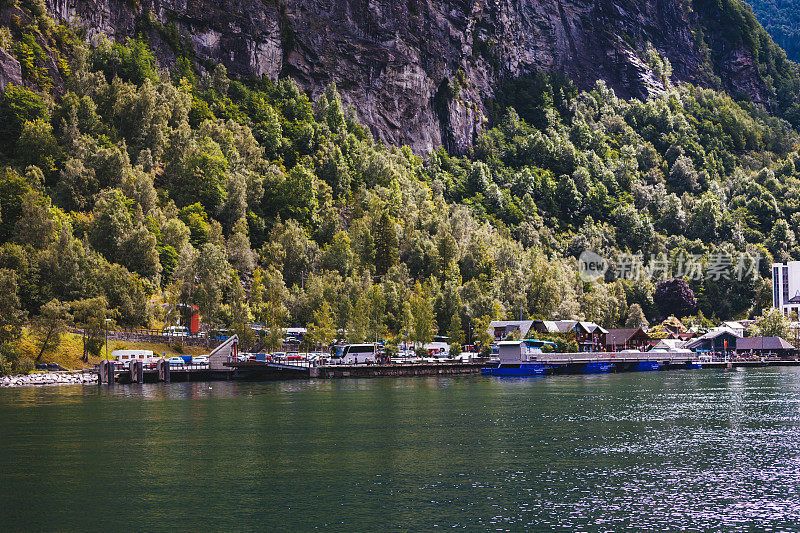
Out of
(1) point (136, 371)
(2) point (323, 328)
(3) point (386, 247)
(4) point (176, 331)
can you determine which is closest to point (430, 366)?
(2) point (323, 328)

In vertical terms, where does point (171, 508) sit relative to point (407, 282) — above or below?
below

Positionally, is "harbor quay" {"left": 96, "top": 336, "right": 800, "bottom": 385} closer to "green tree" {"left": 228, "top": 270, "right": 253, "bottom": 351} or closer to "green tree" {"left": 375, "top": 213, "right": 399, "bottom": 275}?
"green tree" {"left": 228, "top": 270, "right": 253, "bottom": 351}

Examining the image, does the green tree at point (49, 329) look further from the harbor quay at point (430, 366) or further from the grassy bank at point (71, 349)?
the harbor quay at point (430, 366)

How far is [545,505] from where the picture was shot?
44844mm

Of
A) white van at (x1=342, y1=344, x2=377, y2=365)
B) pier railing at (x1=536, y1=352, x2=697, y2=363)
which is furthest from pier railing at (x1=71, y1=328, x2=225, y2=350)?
pier railing at (x1=536, y1=352, x2=697, y2=363)

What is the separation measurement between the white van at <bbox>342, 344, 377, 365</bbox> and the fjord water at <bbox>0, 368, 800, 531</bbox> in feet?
165

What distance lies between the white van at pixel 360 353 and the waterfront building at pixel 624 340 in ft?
212

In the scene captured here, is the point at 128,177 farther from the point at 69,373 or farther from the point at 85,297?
the point at 69,373

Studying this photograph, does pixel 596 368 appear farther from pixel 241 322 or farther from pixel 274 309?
pixel 241 322

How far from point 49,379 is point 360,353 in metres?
50.9

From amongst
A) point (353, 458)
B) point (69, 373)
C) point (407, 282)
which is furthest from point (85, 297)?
point (353, 458)

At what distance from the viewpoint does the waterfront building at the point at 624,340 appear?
7653 inches

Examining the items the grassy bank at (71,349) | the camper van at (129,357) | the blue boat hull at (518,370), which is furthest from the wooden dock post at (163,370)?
the blue boat hull at (518,370)

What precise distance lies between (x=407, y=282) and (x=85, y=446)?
394 feet
